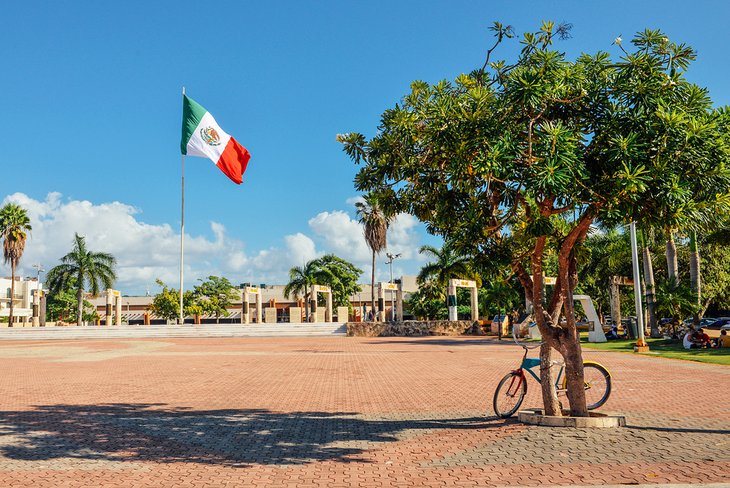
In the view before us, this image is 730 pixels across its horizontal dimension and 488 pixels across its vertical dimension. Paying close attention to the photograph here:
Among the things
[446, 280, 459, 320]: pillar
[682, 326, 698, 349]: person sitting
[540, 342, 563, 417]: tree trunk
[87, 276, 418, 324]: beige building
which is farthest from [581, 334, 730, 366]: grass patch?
[87, 276, 418, 324]: beige building

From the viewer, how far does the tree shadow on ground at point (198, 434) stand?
7.06 metres

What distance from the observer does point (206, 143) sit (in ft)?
129

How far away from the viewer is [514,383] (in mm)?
9133

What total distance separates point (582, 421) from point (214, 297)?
6178cm

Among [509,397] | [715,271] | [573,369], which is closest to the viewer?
[573,369]

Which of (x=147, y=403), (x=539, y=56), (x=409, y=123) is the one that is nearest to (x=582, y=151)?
(x=539, y=56)

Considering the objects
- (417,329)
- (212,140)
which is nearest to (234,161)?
(212,140)

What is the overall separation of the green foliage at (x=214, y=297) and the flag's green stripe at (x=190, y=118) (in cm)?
2832

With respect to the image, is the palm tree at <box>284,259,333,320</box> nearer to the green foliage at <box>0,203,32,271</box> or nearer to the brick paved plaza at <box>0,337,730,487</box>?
the green foliage at <box>0,203,32,271</box>

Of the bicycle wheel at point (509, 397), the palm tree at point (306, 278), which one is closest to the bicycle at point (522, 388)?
the bicycle wheel at point (509, 397)

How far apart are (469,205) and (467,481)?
4140mm

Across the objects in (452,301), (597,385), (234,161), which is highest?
(234,161)

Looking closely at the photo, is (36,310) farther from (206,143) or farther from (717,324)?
(717,324)

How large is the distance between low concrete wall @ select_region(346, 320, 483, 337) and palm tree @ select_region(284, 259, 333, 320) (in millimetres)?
17767
